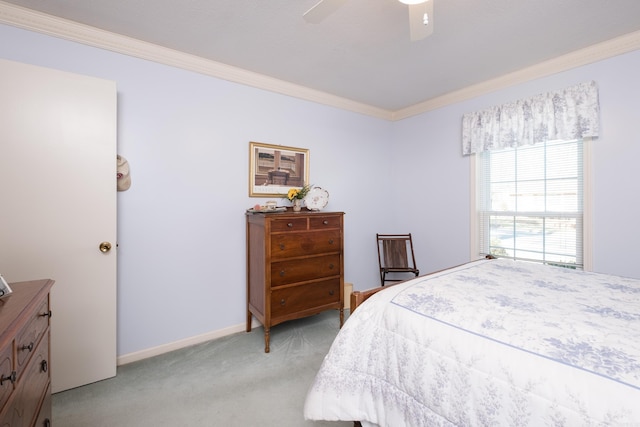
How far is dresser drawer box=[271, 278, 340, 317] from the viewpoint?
260 centimetres

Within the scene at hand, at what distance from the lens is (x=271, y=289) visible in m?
2.55

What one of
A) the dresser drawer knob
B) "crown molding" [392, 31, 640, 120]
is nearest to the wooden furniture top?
the dresser drawer knob

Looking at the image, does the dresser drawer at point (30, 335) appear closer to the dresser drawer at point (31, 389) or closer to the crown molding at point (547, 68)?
the dresser drawer at point (31, 389)

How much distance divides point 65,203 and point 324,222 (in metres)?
2.00

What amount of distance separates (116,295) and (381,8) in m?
2.87

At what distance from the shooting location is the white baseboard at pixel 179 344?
7.79ft

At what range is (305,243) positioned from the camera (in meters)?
2.74

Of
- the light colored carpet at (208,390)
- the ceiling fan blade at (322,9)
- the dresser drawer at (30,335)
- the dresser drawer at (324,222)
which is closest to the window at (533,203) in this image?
the dresser drawer at (324,222)

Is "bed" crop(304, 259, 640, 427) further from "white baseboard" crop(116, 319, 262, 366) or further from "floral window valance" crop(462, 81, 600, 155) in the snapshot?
"white baseboard" crop(116, 319, 262, 366)

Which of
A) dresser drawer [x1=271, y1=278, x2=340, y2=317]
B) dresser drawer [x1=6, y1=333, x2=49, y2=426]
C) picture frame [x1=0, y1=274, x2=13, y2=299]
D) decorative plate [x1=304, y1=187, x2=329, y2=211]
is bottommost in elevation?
dresser drawer [x1=271, y1=278, x2=340, y2=317]

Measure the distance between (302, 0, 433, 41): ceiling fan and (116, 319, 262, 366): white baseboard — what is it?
2.71 metres

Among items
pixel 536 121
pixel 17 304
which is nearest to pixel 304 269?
pixel 17 304

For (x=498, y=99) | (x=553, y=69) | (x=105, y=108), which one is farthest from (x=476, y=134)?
(x=105, y=108)

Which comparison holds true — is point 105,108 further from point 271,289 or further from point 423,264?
point 423,264
